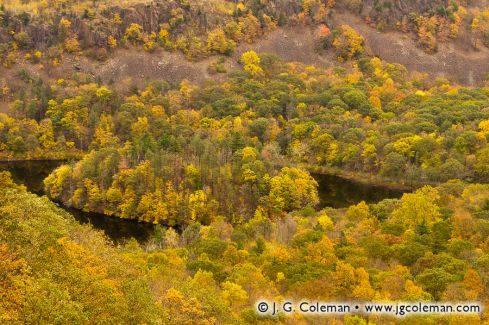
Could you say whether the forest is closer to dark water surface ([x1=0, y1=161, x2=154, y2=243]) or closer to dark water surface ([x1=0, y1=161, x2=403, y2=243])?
dark water surface ([x1=0, y1=161, x2=154, y2=243])

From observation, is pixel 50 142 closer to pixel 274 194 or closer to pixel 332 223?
pixel 274 194

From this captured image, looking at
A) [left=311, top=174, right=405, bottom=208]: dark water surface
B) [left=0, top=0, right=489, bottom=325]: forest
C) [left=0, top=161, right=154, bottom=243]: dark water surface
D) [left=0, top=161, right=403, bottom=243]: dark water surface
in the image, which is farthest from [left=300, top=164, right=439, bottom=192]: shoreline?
[left=0, top=161, right=154, bottom=243]: dark water surface

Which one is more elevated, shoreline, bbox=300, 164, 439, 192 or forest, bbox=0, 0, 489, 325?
forest, bbox=0, 0, 489, 325

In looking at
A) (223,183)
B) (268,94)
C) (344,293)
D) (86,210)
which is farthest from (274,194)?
(268,94)

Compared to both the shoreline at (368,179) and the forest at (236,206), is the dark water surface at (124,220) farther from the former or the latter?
the forest at (236,206)

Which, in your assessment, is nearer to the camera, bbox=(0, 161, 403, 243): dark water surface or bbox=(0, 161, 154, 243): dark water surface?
bbox=(0, 161, 154, 243): dark water surface

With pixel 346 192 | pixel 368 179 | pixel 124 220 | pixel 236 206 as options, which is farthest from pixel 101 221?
pixel 368 179

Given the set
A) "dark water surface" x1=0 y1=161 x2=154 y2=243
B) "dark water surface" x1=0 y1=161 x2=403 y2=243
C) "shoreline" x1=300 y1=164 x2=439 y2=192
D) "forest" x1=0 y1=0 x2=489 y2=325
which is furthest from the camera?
"shoreline" x1=300 y1=164 x2=439 y2=192

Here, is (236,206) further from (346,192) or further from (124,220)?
(346,192)
